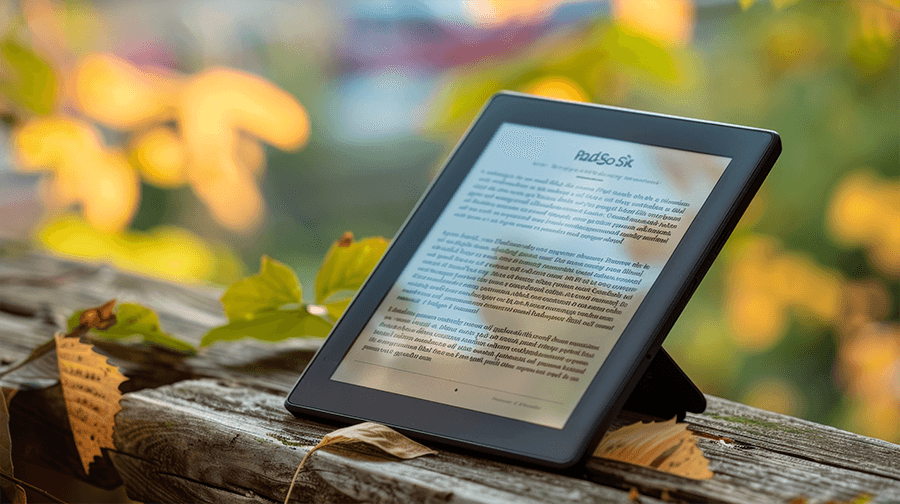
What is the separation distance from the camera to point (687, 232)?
567 mm

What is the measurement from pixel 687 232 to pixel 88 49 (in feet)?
6.19

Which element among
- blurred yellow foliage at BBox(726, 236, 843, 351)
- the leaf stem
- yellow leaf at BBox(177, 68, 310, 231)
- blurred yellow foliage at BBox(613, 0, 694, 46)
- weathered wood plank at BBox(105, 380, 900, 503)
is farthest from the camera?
blurred yellow foliage at BBox(726, 236, 843, 351)

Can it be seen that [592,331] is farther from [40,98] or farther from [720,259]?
[720,259]

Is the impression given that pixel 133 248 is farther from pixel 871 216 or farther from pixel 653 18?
pixel 871 216

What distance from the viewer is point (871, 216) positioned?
166cm

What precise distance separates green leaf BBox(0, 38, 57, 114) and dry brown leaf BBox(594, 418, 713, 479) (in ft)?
3.83

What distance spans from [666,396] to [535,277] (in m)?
0.15

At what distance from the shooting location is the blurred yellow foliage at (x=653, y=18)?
45.6 inches

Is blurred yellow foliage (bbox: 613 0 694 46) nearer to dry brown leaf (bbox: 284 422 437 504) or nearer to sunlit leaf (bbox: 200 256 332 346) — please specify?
sunlit leaf (bbox: 200 256 332 346)

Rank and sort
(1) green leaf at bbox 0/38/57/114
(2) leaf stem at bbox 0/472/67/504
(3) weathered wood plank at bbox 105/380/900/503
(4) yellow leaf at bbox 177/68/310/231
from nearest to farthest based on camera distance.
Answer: (3) weathered wood plank at bbox 105/380/900/503
(2) leaf stem at bbox 0/472/67/504
(1) green leaf at bbox 0/38/57/114
(4) yellow leaf at bbox 177/68/310/231

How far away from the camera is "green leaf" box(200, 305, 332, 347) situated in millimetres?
792

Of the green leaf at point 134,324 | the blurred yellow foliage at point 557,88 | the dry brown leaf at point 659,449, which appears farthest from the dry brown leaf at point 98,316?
the blurred yellow foliage at point 557,88

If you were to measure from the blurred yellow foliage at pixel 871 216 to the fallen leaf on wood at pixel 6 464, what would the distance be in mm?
1595

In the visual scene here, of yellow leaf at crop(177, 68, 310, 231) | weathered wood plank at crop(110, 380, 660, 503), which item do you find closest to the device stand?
weathered wood plank at crop(110, 380, 660, 503)
